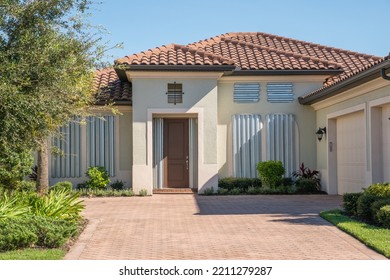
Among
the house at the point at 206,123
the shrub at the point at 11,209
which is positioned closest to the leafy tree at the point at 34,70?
the shrub at the point at 11,209

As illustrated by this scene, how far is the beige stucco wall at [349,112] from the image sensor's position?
15.3 meters

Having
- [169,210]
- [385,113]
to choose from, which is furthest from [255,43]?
[169,210]

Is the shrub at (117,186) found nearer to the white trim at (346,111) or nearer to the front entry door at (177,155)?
the front entry door at (177,155)

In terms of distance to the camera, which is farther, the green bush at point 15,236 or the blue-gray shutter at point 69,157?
the blue-gray shutter at point 69,157

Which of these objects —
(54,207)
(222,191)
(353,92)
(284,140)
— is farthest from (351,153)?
(54,207)

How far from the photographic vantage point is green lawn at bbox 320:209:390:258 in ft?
29.4

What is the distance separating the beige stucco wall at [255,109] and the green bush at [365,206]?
8615 millimetres

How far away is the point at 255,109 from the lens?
2062cm

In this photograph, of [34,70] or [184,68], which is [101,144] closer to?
[184,68]

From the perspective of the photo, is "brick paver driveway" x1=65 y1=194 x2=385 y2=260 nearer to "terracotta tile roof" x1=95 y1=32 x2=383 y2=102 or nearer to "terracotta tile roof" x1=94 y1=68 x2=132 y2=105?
"terracotta tile roof" x1=95 y1=32 x2=383 y2=102

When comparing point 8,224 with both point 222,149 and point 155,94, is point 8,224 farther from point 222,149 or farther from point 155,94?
point 222,149

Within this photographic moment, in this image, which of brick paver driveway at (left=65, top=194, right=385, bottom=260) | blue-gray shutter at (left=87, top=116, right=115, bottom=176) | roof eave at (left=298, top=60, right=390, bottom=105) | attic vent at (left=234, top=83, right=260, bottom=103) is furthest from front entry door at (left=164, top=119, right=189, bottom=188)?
roof eave at (left=298, top=60, right=390, bottom=105)

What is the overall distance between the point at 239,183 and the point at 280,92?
3433 millimetres
